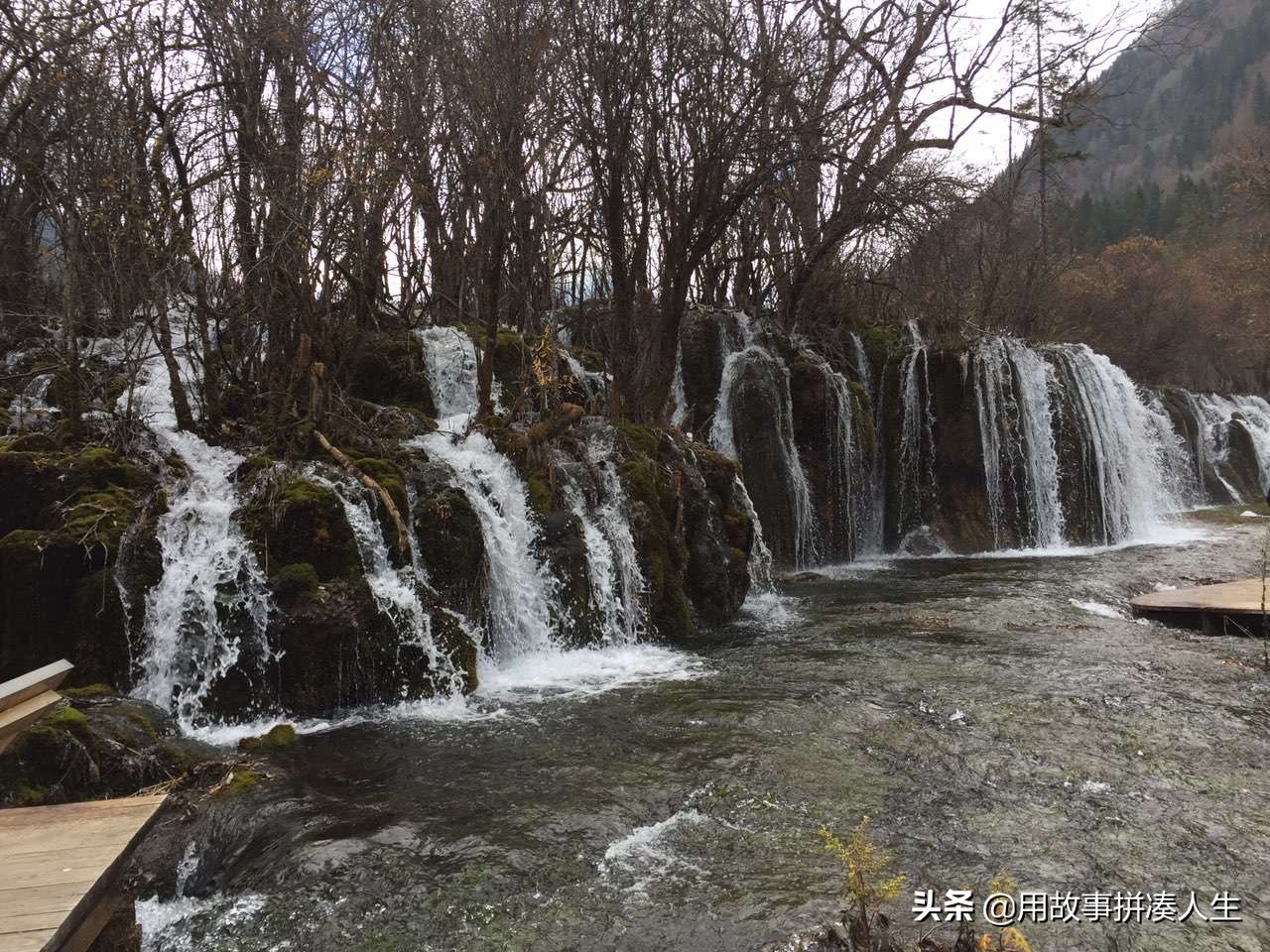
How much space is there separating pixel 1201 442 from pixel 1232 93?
76.9 meters

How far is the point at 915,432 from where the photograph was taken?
16516 millimetres

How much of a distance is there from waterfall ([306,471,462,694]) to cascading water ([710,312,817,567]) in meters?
8.12

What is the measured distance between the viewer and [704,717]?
588 centimetres

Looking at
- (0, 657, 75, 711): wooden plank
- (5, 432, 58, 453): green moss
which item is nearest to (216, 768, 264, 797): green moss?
(0, 657, 75, 711): wooden plank

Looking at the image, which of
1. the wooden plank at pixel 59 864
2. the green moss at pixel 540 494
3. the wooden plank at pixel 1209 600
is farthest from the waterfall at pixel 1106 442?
the wooden plank at pixel 59 864

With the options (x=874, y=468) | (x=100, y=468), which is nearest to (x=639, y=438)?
(x=100, y=468)

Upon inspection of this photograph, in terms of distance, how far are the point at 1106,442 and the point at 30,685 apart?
19.2 metres

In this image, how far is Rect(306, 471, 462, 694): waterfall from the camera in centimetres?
669

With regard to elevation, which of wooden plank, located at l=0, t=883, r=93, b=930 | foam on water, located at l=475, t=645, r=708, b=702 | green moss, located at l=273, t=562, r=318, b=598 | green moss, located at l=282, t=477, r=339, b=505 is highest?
green moss, located at l=282, t=477, r=339, b=505

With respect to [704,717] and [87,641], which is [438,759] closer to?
[704,717]

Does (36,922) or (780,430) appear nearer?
(36,922)

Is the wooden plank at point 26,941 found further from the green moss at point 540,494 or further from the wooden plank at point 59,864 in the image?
the green moss at point 540,494

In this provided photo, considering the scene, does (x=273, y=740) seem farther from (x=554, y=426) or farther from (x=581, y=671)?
(x=554, y=426)

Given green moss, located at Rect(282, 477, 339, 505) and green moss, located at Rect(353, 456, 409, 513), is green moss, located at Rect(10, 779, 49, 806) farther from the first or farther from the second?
green moss, located at Rect(353, 456, 409, 513)
